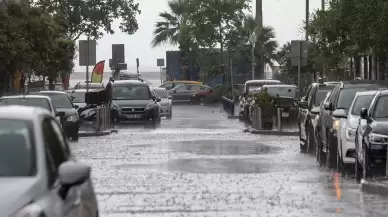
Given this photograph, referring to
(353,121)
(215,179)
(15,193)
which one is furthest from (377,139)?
(15,193)

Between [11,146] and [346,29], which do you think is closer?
[11,146]

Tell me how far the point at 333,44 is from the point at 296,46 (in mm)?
2362

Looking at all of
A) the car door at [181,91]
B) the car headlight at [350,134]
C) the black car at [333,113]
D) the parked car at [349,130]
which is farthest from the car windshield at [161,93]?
the car headlight at [350,134]

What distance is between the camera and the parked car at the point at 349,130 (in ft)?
74.4

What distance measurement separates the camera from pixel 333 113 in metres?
23.6

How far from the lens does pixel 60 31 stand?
50312 millimetres

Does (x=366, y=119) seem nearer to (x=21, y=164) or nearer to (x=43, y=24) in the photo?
(x=21, y=164)

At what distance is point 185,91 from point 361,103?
53.3 meters

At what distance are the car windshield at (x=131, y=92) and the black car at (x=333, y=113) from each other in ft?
71.3

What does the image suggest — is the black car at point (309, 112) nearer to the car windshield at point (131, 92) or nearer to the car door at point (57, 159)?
the car windshield at point (131, 92)

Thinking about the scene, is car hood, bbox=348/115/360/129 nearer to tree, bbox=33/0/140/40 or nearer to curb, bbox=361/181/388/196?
curb, bbox=361/181/388/196

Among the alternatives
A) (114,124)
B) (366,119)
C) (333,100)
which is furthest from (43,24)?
(366,119)

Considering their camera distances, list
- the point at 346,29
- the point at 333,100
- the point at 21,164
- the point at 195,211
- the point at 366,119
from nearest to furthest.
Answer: the point at 21,164, the point at 195,211, the point at 366,119, the point at 333,100, the point at 346,29

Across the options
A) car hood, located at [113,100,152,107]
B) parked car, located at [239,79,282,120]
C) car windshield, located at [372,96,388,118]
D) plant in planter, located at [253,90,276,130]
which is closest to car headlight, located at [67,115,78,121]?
plant in planter, located at [253,90,276,130]
